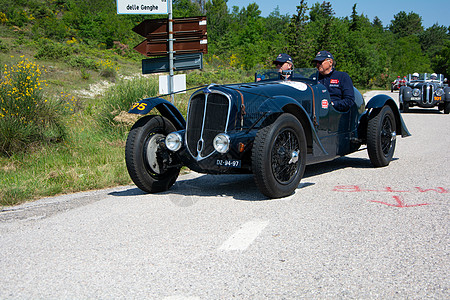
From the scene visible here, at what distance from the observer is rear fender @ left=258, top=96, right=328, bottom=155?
584 cm

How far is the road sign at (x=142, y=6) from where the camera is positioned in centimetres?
1001

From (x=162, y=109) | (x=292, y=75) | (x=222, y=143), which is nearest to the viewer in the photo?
(x=222, y=143)

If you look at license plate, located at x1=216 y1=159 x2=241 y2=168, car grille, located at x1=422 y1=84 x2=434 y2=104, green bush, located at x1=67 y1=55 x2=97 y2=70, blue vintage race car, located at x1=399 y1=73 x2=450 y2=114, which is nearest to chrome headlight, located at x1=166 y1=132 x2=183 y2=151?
license plate, located at x1=216 y1=159 x2=241 y2=168

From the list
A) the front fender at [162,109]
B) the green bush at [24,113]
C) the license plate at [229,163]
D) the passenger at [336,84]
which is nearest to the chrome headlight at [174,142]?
the front fender at [162,109]

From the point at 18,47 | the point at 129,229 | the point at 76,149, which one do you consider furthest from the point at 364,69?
the point at 129,229

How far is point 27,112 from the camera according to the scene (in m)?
9.80

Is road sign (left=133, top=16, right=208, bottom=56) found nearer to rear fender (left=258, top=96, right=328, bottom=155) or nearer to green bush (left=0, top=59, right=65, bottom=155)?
green bush (left=0, top=59, right=65, bottom=155)

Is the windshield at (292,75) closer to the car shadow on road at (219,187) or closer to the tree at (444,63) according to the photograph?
the car shadow on road at (219,187)

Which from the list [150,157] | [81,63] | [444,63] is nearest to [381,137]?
[150,157]

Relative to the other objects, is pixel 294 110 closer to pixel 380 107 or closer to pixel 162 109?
pixel 162 109

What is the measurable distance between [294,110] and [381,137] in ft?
7.87

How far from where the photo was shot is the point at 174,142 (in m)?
6.15

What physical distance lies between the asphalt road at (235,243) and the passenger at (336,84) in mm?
1470

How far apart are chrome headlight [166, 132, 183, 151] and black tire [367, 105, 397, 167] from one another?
325cm
